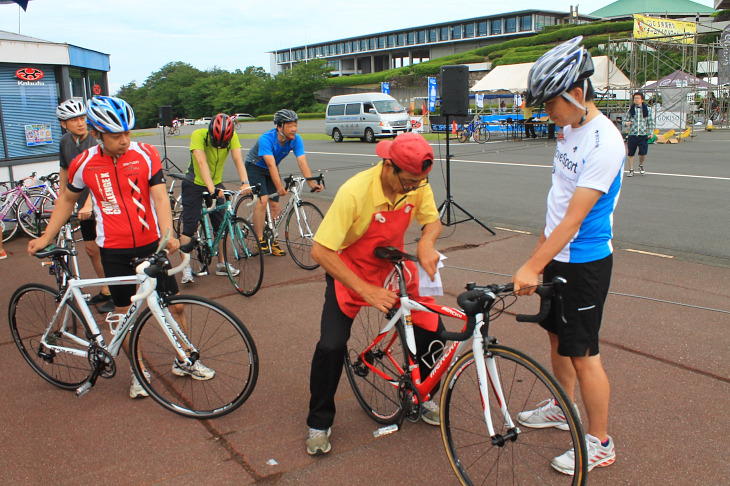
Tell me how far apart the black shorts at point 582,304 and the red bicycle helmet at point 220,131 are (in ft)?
A: 14.4

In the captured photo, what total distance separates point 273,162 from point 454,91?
307 cm

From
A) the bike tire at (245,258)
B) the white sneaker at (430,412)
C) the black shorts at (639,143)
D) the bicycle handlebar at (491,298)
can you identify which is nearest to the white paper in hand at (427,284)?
the bicycle handlebar at (491,298)

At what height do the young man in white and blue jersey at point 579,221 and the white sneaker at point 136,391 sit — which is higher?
the young man in white and blue jersey at point 579,221

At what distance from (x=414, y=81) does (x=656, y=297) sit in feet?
228

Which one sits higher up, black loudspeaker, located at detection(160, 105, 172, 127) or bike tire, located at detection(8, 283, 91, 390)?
black loudspeaker, located at detection(160, 105, 172, 127)

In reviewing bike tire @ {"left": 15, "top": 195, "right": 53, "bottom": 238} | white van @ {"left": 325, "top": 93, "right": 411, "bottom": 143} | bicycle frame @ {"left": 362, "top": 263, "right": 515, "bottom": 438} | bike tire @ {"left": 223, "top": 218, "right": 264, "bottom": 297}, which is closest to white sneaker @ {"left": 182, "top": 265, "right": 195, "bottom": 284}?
bike tire @ {"left": 223, "top": 218, "right": 264, "bottom": 297}

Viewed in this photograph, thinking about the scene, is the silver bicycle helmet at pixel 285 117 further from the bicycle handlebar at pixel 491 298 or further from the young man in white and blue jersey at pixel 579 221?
the bicycle handlebar at pixel 491 298

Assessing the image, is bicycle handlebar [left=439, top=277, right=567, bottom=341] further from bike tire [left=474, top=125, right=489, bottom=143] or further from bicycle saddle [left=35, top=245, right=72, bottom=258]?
bike tire [left=474, top=125, right=489, bottom=143]

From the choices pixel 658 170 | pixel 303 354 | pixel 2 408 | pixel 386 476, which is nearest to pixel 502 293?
pixel 386 476

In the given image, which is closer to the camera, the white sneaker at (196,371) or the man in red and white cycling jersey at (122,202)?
the man in red and white cycling jersey at (122,202)

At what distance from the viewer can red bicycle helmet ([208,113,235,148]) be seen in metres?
6.22

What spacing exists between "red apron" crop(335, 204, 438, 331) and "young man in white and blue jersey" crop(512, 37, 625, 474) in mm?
684

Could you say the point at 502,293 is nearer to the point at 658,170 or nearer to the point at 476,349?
the point at 476,349

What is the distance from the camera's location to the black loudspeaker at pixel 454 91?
28.0 ft
